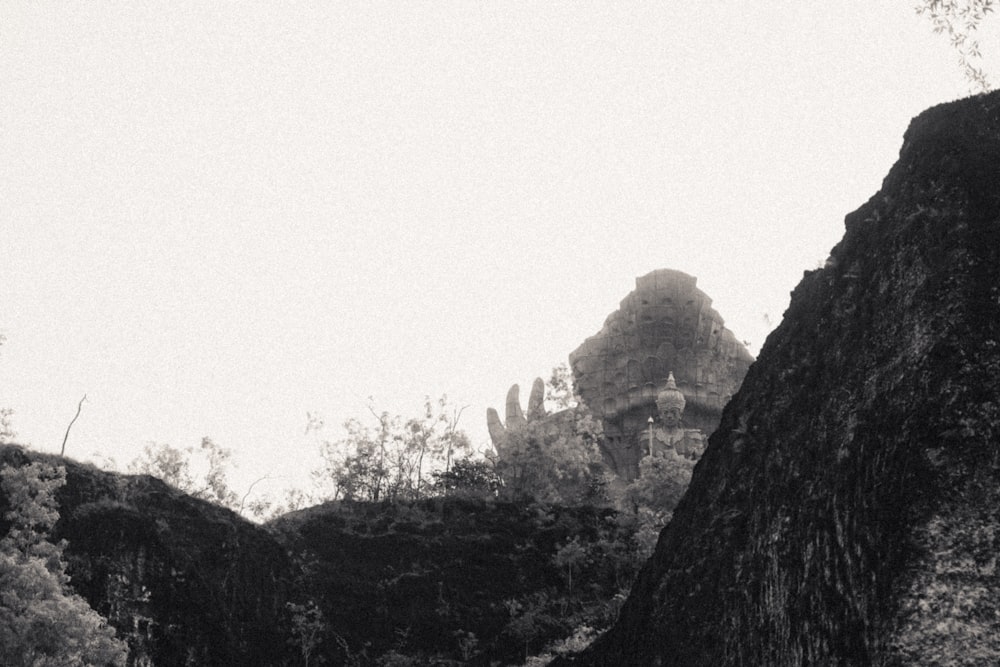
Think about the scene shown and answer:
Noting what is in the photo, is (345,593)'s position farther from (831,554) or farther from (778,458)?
(831,554)

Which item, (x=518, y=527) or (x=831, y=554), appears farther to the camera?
(x=518, y=527)

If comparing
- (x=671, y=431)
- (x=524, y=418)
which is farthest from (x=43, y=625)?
(x=671, y=431)

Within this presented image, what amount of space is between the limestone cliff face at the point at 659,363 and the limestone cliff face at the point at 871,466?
30.8 meters

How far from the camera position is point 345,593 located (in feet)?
81.1

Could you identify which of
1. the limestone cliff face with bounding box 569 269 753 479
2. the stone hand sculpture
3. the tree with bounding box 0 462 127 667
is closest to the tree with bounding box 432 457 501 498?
the stone hand sculpture

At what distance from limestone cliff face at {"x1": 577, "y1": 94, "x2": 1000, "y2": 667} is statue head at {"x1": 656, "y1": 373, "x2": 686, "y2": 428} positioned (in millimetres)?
27494

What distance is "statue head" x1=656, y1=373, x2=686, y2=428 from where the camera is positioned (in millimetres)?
40812

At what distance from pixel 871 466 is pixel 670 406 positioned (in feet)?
105

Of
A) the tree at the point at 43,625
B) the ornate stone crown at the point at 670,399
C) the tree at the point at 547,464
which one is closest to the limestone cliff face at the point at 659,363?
the ornate stone crown at the point at 670,399

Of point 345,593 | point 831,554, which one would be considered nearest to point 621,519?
point 345,593

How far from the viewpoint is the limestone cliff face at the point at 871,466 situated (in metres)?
7.78

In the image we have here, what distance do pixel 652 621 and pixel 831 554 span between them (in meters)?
3.96

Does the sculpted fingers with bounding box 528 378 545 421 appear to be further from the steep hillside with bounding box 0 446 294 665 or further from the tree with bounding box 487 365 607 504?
the steep hillside with bounding box 0 446 294 665

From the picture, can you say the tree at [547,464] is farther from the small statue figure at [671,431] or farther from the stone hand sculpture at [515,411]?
the small statue figure at [671,431]
